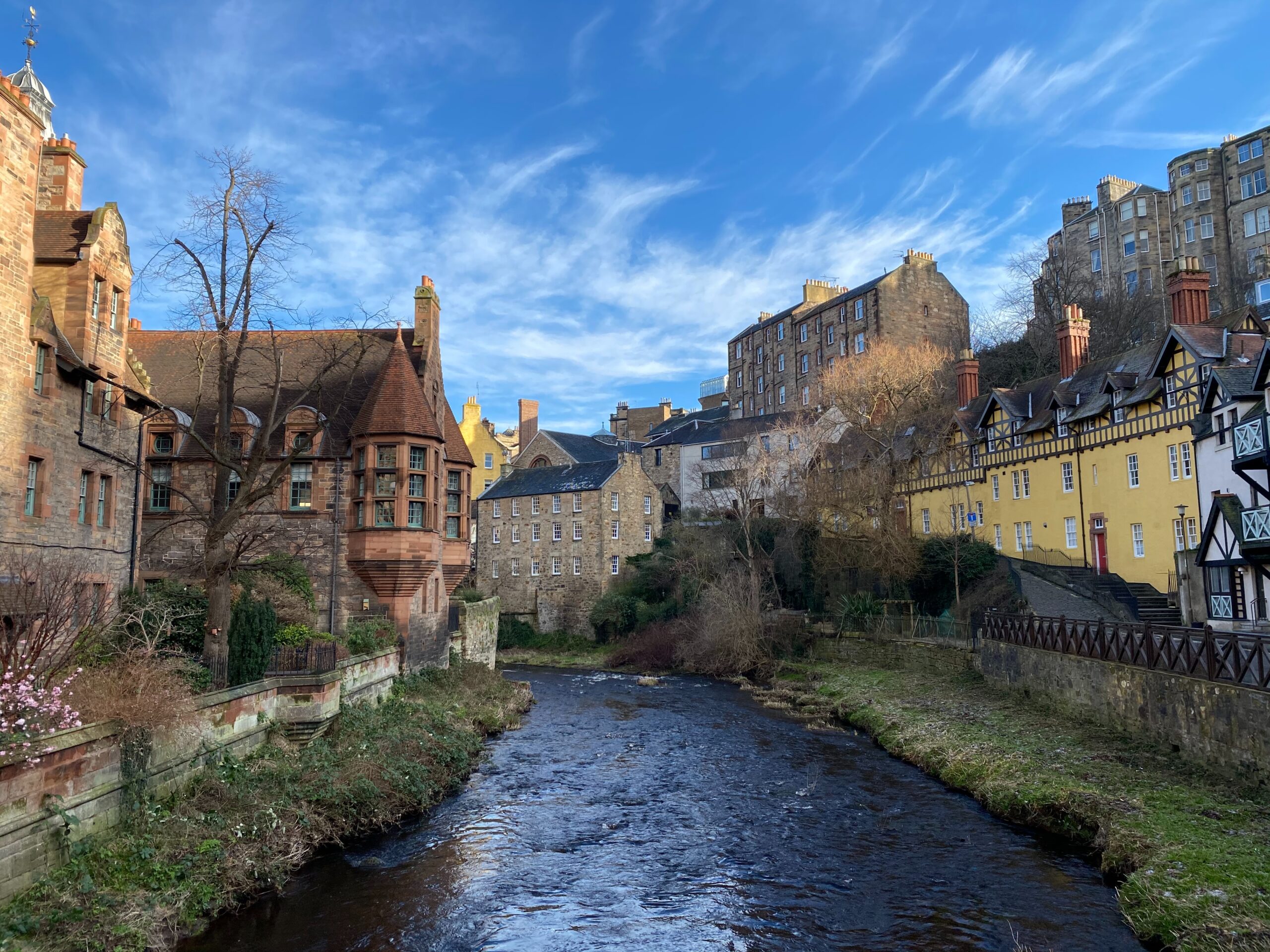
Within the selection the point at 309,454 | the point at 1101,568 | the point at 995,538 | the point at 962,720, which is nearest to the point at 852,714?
the point at 962,720

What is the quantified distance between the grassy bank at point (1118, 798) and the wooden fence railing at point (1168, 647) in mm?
1642

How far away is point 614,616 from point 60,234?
3423cm

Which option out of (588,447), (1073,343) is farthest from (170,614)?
(588,447)

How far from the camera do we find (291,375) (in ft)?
90.1

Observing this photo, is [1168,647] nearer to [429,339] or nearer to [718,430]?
[429,339]

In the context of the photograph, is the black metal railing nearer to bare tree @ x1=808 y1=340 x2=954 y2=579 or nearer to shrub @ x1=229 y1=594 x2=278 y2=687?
shrub @ x1=229 y1=594 x2=278 y2=687

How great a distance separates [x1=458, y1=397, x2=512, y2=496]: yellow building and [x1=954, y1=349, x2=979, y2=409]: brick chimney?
40.0m

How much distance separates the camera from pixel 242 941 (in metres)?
10.5

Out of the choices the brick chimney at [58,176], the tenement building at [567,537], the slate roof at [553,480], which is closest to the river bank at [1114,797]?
the brick chimney at [58,176]

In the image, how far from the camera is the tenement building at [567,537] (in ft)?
170

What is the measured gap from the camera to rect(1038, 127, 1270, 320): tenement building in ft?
175

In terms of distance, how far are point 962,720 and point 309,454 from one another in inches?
772

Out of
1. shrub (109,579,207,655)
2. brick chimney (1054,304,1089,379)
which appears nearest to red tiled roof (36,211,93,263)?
shrub (109,579,207,655)

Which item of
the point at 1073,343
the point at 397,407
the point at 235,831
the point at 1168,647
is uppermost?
the point at 1073,343
